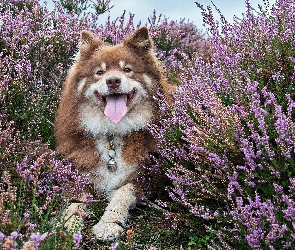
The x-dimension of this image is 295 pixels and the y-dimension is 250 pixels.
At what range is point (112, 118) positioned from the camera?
13.5 feet

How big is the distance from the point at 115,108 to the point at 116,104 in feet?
0.15

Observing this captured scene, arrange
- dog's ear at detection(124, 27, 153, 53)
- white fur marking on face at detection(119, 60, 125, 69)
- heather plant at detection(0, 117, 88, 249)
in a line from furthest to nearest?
dog's ear at detection(124, 27, 153, 53) < white fur marking on face at detection(119, 60, 125, 69) < heather plant at detection(0, 117, 88, 249)

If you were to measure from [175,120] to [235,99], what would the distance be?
0.55 metres

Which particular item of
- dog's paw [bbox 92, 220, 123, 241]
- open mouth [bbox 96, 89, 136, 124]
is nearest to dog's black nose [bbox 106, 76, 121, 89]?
open mouth [bbox 96, 89, 136, 124]

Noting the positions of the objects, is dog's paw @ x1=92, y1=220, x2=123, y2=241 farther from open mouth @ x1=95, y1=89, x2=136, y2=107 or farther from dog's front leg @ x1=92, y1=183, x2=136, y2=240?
open mouth @ x1=95, y1=89, x2=136, y2=107

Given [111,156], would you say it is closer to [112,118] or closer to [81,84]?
[112,118]

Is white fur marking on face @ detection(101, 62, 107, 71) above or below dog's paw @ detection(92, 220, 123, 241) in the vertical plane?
above

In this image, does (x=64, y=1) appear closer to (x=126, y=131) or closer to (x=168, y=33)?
(x=168, y=33)

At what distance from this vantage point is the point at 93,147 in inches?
167

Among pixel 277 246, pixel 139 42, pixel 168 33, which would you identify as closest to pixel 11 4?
pixel 168 33

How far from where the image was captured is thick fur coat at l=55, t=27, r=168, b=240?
163 inches

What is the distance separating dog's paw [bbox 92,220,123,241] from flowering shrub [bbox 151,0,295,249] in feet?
1.95

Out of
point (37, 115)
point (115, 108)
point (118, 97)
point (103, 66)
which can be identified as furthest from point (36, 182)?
point (37, 115)

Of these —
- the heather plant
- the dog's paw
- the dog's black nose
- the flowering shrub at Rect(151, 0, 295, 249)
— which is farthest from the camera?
the dog's black nose
